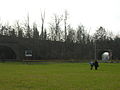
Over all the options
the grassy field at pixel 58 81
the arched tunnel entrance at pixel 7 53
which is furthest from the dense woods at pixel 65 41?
the grassy field at pixel 58 81

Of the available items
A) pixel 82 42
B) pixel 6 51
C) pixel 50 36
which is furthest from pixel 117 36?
pixel 6 51

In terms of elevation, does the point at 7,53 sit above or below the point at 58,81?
above

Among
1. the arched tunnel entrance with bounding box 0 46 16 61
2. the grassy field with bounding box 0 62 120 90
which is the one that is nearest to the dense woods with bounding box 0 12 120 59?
the arched tunnel entrance with bounding box 0 46 16 61

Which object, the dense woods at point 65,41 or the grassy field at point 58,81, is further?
the dense woods at point 65,41

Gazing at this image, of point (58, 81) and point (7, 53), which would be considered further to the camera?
point (7, 53)

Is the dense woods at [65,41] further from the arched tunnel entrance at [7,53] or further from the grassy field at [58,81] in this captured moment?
the grassy field at [58,81]

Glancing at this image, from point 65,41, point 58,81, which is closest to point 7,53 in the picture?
point 65,41

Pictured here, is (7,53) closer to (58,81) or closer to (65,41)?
(65,41)

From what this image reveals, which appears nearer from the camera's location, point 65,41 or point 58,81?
point 58,81

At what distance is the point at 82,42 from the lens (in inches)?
3460

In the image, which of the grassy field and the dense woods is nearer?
the grassy field

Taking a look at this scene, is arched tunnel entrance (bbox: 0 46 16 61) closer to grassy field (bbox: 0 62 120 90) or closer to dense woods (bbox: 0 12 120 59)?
dense woods (bbox: 0 12 120 59)

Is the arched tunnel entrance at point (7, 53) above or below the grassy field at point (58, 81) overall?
above

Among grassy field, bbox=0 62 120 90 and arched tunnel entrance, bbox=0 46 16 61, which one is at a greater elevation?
arched tunnel entrance, bbox=0 46 16 61
